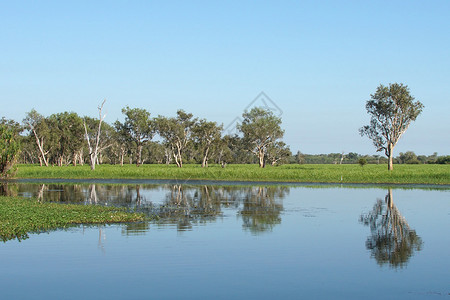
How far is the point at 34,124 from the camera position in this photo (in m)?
106

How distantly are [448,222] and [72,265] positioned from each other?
2001cm

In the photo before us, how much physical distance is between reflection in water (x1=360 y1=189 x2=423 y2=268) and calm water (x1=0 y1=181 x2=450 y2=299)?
4 cm

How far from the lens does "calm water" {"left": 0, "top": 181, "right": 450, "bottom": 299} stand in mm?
12500

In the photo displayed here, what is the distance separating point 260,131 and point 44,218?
3122 inches

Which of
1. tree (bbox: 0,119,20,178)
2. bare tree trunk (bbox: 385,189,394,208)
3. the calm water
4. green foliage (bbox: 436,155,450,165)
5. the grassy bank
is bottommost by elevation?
the calm water

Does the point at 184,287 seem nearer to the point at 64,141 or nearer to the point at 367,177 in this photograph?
the point at 367,177

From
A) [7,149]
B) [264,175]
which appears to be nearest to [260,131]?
[264,175]

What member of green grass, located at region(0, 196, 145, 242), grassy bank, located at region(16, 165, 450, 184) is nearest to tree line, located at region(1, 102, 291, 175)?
grassy bank, located at region(16, 165, 450, 184)

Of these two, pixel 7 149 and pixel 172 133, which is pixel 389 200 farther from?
pixel 172 133

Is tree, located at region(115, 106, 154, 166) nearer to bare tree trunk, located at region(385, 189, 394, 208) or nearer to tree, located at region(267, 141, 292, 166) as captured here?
tree, located at region(267, 141, 292, 166)

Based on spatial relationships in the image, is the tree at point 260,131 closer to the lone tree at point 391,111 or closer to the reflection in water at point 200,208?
the lone tree at point 391,111

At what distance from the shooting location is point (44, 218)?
22.2m

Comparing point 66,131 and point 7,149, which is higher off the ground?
point 66,131

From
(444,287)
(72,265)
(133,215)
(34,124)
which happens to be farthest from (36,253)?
(34,124)
